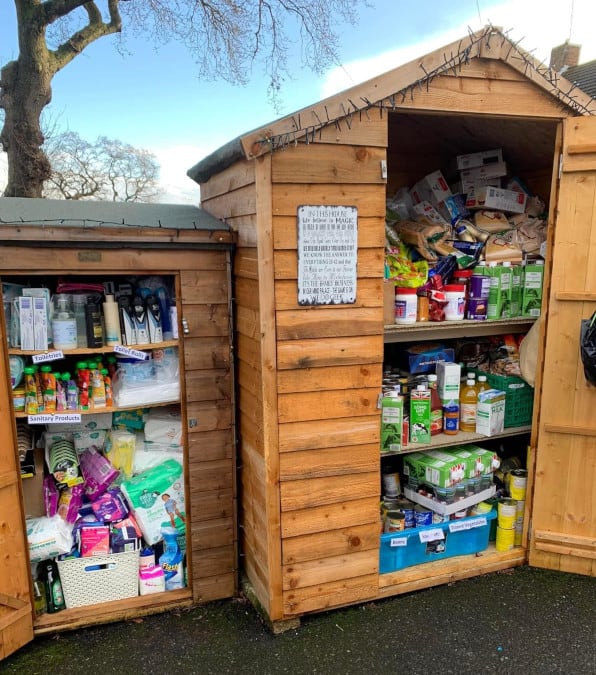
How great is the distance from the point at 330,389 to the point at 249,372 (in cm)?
42

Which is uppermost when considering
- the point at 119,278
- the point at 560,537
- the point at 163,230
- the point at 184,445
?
the point at 163,230

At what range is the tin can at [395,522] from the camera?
2719mm

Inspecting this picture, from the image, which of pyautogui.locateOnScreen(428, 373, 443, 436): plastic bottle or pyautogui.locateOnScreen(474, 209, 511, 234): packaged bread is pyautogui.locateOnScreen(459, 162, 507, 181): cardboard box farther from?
pyautogui.locateOnScreen(428, 373, 443, 436): plastic bottle

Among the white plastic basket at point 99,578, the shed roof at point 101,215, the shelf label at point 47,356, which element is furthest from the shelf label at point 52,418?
the shed roof at point 101,215

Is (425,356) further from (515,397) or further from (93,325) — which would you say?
(93,325)

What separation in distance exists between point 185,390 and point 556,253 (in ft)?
6.68

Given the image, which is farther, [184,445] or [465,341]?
[465,341]

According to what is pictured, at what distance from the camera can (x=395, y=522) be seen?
2.72 meters

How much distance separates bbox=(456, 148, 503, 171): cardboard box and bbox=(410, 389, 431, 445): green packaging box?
1.57m

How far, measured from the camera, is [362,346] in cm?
236

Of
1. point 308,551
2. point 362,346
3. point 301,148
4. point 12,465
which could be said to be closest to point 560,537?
point 308,551

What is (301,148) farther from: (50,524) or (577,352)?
(50,524)

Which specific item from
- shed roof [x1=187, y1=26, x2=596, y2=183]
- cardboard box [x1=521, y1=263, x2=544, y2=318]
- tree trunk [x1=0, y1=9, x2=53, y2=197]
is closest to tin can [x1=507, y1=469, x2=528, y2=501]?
cardboard box [x1=521, y1=263, x2=544, y2=318]

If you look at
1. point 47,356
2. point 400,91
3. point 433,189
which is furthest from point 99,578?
point 433,189
